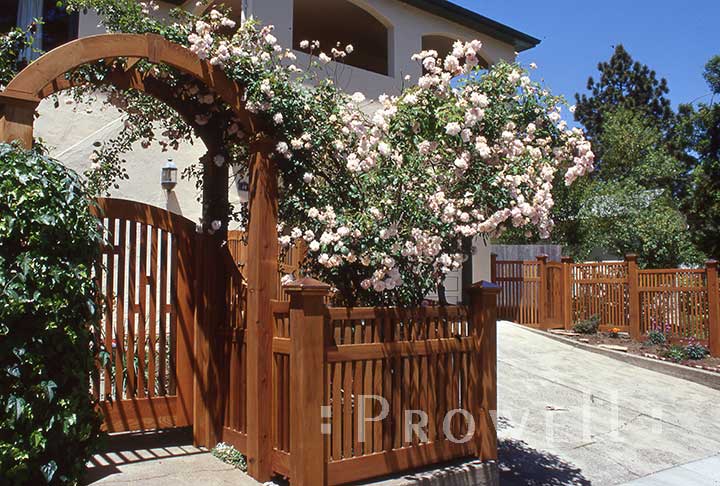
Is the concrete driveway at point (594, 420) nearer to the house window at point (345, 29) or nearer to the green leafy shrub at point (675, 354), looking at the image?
the green leafy shrub at point (675, 354)

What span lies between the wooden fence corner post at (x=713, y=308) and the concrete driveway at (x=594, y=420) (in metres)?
1.65

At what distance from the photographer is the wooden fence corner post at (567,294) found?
1370cm

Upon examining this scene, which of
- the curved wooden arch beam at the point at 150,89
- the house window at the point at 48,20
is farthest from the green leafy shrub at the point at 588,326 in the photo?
the house window at the point at 48,20


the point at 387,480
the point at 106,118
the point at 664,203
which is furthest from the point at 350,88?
the point at 664,203

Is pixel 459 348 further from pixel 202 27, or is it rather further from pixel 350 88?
pixel 350 88

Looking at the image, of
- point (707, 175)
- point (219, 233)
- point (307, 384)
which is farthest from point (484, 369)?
point (707, 175)

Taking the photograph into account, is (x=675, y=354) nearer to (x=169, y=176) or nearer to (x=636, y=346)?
(x=636, y=346)

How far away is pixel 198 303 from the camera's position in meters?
5.71

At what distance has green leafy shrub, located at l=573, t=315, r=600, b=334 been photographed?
43.2ft

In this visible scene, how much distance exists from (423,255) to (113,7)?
3271 mm

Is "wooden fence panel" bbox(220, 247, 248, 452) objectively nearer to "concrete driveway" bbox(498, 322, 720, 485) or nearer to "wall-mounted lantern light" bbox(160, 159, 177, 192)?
"concrete driveway" bbox(498, 322, 720, 485)

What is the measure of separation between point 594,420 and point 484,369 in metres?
3.01

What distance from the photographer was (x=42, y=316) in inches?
154

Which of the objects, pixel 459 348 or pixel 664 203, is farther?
pixel 664 203
